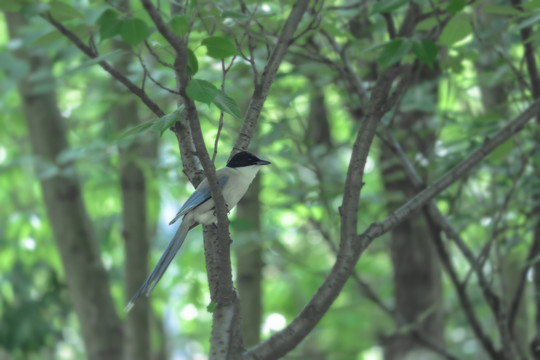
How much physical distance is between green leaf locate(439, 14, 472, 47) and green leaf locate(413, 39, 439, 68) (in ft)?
1.21

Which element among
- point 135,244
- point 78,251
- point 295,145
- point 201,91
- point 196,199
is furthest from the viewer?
point 135,244

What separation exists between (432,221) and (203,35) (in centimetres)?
165

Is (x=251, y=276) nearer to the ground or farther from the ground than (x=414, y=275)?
farther from the ground

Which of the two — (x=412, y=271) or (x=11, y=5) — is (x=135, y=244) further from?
(x=11, y=5)

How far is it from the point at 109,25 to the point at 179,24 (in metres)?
0.21

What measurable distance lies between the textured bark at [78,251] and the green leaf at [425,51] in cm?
379

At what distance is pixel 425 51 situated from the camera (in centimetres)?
234

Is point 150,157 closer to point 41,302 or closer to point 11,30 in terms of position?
point 11,30

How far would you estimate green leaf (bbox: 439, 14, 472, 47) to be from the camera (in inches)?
104

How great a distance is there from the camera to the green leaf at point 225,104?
73.5 inches

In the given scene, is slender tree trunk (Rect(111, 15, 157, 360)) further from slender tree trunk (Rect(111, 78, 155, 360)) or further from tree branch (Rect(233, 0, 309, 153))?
tree branch (Rect(233, 0, 309, 153))

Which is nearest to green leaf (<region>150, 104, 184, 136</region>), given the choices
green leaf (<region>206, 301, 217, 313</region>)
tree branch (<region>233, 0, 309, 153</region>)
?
tree branch (<region>233, 0, 309, 153</region>)

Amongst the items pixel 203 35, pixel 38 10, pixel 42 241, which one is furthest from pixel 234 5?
pixel 42 241

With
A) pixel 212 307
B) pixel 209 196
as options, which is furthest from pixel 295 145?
pixel 212 307
